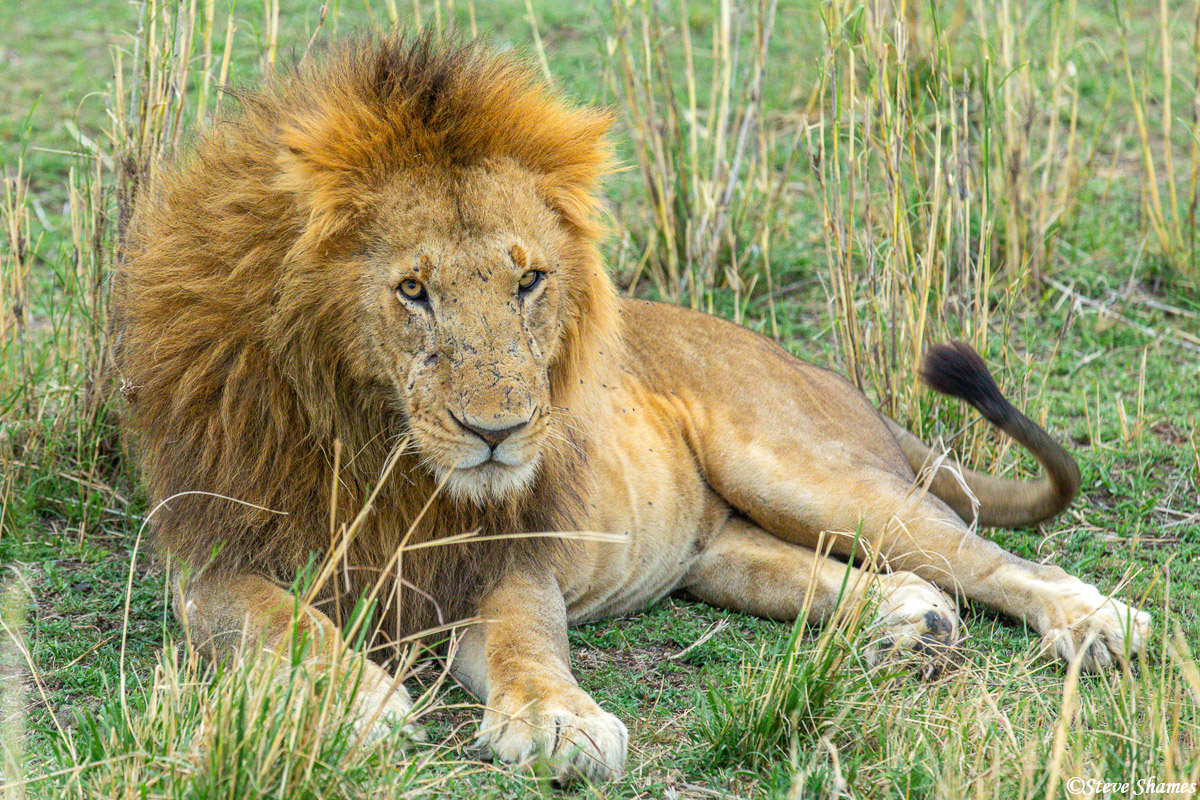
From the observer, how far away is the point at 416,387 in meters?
2.39

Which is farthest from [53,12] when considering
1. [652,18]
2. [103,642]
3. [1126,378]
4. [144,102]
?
[1126,378]

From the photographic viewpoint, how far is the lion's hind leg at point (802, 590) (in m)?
2.87

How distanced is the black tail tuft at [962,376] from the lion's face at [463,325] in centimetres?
108

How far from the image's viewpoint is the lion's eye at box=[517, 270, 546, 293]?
2.48 metres

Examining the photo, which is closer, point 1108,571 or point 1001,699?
point 1001,699

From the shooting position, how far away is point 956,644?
288 cm

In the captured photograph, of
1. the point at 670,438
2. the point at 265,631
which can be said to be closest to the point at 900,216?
the point at 670,438

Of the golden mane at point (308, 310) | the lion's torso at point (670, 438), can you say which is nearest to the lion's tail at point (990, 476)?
the lion's torso at point (670, 438)

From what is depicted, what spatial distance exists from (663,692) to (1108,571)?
1.39 m

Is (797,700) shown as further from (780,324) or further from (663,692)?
(780,324)

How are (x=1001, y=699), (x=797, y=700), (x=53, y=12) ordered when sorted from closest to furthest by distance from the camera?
(x=797, y=700) < (x=1001, y=699) < (x=53, y=12)

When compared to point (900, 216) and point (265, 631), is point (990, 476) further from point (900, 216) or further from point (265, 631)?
point (265, 631)

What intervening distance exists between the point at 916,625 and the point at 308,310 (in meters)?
1.51

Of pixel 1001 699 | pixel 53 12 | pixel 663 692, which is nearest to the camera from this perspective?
pixel 1001 699
